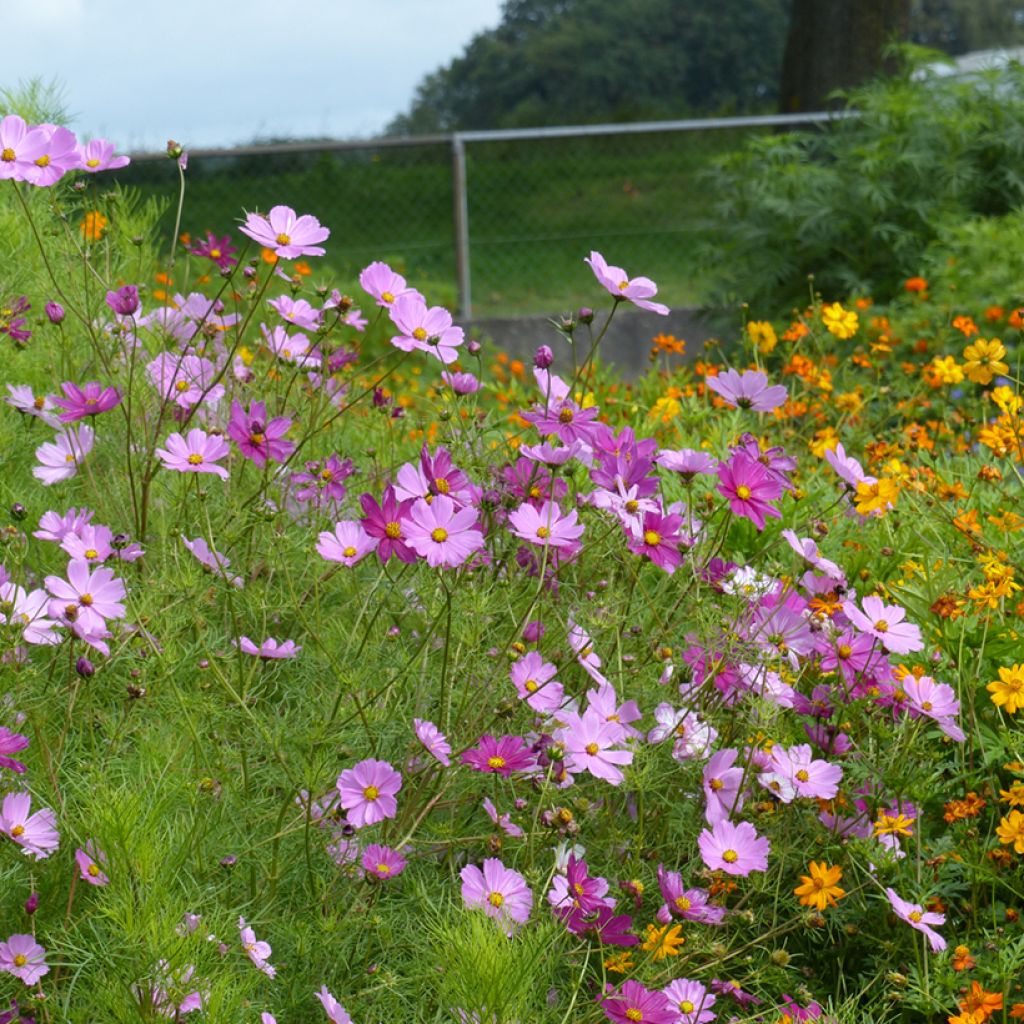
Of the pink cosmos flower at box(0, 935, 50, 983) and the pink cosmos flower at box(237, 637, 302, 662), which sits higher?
the pink cosmos flower at box(237, 637, 302, 662)

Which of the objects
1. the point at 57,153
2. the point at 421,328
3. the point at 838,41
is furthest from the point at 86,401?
the point at 838,41

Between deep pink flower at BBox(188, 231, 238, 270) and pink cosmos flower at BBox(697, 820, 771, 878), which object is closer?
pink cosmos flower at BBox(697, 820, 771, 878)

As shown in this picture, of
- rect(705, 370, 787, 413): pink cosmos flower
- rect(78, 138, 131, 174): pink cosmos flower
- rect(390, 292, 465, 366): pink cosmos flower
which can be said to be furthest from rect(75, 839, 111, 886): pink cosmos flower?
rect(78, 138, 131, 174): pink cosmos flower

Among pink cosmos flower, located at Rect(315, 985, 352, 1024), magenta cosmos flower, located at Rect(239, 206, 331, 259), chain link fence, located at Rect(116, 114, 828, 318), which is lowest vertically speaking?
chain link fence, located at Rect(116, 114, 828, 318)

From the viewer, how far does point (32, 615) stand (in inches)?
77.4

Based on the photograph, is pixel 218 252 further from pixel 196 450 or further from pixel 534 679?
pixel 534 679

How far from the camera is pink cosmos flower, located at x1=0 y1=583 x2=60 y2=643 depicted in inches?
75.8

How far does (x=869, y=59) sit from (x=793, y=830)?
350 inches

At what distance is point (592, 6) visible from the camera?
75.5 ft

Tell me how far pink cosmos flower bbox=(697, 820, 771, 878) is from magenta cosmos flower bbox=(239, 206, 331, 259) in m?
0.97

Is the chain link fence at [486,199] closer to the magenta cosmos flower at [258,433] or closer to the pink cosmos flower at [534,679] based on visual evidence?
the magenta cosmos flower at [258,433]

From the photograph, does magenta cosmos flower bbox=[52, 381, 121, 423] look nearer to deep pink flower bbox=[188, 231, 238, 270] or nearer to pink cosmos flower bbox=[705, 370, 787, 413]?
deep pink flower bbox=[188, 231, 238, 270]

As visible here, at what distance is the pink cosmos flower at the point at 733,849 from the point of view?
1775mm

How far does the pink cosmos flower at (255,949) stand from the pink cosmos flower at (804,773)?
0.75m
